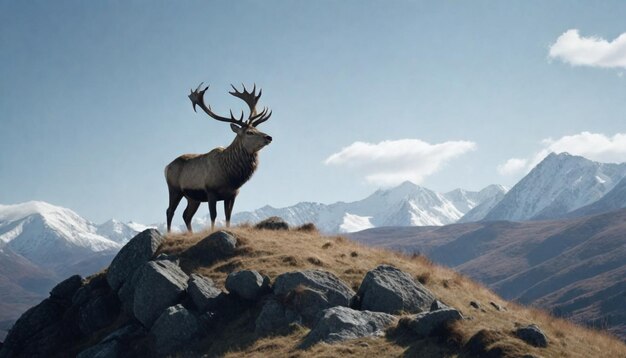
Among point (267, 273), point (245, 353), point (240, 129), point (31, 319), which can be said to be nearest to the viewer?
point (245, 353)

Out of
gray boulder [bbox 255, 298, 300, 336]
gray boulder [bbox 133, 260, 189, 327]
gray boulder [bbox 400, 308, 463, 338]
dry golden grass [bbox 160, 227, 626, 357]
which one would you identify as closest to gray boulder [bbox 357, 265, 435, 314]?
dry golden grass [bbox 160, 227, 626, 357]

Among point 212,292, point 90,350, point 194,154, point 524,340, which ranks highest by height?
point 194,154

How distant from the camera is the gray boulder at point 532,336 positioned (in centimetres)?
1415

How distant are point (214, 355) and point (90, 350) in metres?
4.79

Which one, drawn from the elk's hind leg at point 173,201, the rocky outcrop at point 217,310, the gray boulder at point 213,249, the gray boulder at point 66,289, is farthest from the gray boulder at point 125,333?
the elk's hind leg at point 173,201

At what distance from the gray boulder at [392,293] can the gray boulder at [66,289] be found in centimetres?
1248

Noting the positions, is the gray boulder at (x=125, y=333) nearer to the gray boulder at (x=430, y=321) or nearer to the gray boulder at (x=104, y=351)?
the gray boulder at (x=104, y=351)

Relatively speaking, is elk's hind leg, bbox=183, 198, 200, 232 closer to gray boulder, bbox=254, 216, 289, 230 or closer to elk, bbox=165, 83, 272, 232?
elk, bbox=165, 83, 272, 232

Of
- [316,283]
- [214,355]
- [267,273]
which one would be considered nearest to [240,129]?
[267,273]

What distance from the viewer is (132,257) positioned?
70.9 ft

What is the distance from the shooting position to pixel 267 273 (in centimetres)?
1942

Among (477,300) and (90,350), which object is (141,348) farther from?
(477,300)

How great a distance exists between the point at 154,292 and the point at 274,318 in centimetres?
429

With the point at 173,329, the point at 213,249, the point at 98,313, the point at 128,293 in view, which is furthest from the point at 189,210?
the point at 173,329
